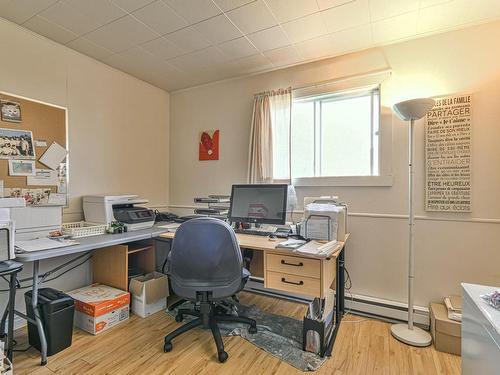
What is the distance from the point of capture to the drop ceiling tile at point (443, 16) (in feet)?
6.47

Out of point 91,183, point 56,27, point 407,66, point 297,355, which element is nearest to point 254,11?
point 407,66

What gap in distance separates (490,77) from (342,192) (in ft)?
4.75

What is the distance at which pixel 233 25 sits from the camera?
2.25m

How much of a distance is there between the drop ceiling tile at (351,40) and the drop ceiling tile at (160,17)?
52.2 inches

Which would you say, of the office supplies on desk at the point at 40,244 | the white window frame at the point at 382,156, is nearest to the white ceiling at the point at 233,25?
the white window frame at the point at 382,156

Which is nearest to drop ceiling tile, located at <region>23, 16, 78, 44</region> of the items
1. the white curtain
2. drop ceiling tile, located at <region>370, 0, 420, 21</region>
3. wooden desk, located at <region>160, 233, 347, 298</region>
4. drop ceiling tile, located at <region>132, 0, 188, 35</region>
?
drop ceiling tile, located at <region>132, 0, 188, 35</region>

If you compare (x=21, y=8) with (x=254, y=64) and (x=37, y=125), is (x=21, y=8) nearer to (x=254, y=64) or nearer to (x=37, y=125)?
(x=37, y=125)

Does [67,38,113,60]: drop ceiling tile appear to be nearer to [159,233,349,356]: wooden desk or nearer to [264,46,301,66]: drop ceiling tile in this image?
[264,46,301,66]: drop ceiling tile

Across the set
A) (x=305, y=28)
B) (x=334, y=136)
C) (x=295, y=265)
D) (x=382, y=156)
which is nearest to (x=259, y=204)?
(x=295, y=265)

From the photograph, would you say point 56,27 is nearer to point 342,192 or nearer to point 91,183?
point 91,183

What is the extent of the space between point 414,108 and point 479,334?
155cm

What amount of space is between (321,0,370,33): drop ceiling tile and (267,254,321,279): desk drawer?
6.05 feet

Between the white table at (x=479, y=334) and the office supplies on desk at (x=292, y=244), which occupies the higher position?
the office supplies on desk at (x=292, y=244)

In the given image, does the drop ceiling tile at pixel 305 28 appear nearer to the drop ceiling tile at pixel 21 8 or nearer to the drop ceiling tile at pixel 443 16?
the drop ceiling tile at pixel 443 16
